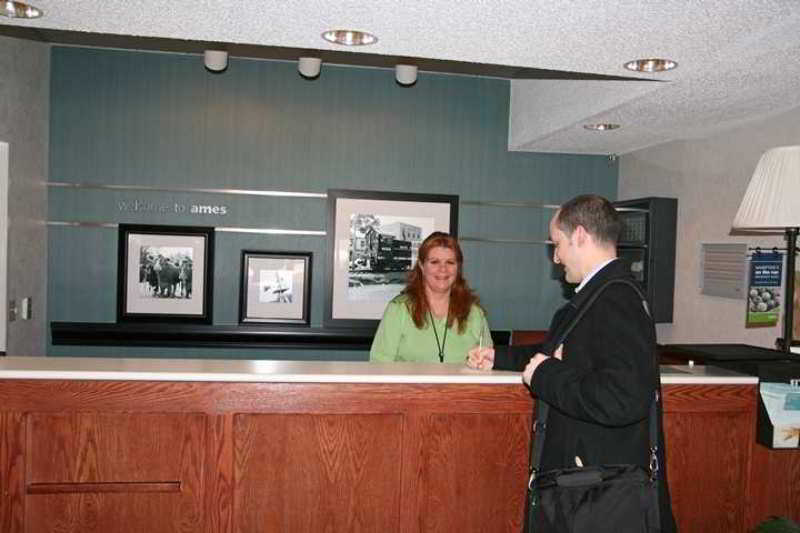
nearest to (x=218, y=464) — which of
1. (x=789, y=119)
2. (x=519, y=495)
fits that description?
(x=519, y=495)

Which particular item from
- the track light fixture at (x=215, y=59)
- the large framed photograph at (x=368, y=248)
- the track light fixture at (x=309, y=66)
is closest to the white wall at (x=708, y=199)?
the large framed photograph at (x=368, y=248)

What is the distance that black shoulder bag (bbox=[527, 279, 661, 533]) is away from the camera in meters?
1.87

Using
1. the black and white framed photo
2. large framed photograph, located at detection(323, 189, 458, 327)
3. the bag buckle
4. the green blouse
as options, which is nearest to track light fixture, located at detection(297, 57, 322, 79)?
large framed photograph, located at detection(323, 189, 458, 327)

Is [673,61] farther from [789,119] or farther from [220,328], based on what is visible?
[220,328]

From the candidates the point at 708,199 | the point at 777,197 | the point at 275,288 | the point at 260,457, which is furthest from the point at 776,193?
the point at 275,288

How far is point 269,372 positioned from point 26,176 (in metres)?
2.60

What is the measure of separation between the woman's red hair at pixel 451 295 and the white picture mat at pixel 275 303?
161 centimetres

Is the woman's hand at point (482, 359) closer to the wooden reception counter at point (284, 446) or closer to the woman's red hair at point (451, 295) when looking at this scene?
the wooden reception counter at point (284, 446)

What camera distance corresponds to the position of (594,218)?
6.46 ft

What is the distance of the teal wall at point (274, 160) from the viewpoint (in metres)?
4.66

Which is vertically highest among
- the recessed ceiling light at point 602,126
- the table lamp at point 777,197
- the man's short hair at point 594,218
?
the recessed ceiling light at point 602,126

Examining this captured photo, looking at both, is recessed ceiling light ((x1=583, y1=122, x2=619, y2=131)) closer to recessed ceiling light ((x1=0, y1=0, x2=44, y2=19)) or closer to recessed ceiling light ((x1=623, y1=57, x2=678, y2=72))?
recessed ceiling light ((x1=623, y1=57, x2=678, y2=72))

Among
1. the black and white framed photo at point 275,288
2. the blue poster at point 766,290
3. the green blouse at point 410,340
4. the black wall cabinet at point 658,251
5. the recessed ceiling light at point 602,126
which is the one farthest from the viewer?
the black and white framed photo at point 275,288

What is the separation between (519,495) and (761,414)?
3.22ft
